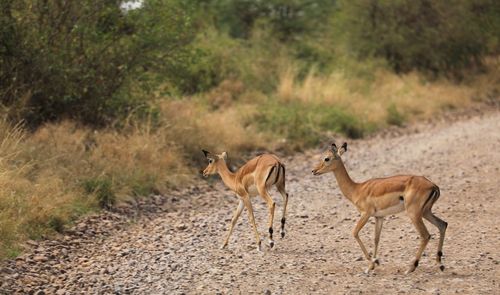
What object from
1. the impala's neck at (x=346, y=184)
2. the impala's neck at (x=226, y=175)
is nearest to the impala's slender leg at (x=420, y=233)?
the impala's neck at (x=346, y=184)

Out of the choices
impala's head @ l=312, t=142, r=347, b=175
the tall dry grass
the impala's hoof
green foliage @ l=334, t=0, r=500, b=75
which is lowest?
the impala's hoof

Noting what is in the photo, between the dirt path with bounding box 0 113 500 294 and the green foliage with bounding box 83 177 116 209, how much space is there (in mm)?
760

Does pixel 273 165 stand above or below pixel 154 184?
above

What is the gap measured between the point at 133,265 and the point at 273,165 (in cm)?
190

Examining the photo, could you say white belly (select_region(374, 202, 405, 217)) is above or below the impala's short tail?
below

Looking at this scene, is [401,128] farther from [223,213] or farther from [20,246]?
[20,246]

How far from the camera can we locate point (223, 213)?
1148cm

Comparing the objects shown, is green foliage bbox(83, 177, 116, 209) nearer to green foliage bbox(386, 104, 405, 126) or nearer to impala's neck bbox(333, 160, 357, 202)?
impala's neck bbox(333, 160, 357, 202)

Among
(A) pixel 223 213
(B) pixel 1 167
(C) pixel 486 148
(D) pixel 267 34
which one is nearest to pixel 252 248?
(A) pixel 223 213

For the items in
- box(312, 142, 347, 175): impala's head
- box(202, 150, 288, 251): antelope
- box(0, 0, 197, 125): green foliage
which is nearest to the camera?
box(312, 142, 347, 175): impala's head

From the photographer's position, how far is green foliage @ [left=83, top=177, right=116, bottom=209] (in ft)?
37.4

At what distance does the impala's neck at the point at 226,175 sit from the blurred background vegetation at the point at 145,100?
2.20m

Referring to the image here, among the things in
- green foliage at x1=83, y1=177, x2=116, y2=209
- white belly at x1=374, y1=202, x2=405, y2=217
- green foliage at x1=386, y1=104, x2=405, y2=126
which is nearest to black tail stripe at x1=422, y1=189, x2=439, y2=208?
white belly at x1=374, y1=202, x2=405, y2=217

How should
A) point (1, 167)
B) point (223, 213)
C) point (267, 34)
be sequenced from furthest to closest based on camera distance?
point (267, 34) → point (223, 213) → point (1, 167)
